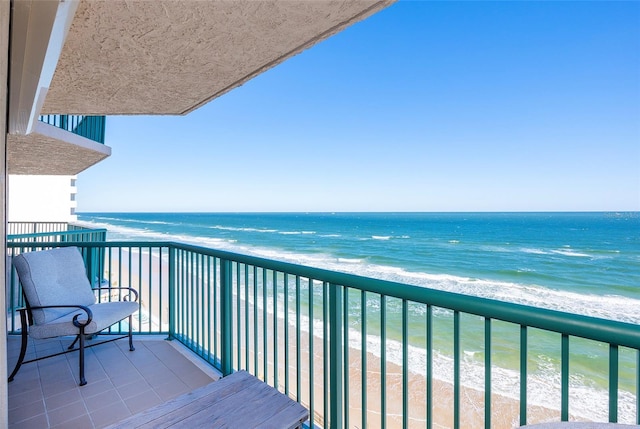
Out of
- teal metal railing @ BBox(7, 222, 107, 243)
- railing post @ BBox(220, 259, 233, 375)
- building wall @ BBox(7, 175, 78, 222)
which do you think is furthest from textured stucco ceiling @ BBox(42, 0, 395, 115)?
building wall @ BBox(7, 175, 78, 222)

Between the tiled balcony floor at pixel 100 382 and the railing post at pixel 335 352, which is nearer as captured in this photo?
the railing post at pixel 335 352

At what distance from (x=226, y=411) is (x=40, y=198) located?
1406 cm

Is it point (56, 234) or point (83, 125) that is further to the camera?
point (56, 234)

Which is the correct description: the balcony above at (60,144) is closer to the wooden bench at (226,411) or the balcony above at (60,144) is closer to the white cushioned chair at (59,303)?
the white cushioned chair at (59,303)

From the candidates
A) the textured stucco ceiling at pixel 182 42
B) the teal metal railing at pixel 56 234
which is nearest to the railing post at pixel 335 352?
the textured stucco ceiling at pixel 182 42

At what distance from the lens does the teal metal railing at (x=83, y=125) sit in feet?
14.6

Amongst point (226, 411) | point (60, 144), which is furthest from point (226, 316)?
point (60, 144)

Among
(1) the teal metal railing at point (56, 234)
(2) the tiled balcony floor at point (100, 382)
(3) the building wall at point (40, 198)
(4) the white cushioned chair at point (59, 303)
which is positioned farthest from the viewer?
(3) the building wall at point (40, 198)

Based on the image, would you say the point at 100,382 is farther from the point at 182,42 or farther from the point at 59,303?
the point at 182,42

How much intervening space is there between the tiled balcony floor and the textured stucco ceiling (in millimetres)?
2177

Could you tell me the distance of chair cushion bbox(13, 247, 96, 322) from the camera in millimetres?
2502

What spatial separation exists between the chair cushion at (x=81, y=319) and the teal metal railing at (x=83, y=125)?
3155 millimetres

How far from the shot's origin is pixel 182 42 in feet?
5.15

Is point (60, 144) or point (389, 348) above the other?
point (60, 144)
